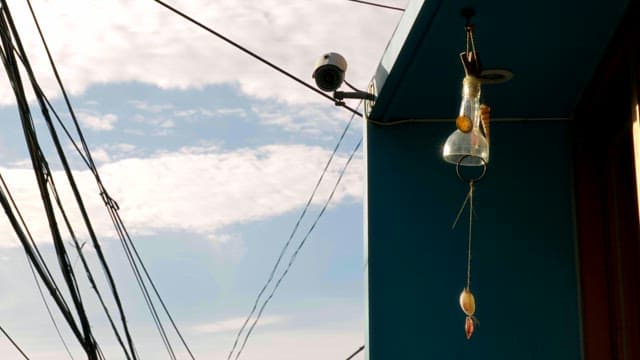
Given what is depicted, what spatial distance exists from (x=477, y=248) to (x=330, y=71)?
1010mm

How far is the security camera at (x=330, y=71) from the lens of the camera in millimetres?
4477

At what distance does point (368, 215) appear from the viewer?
14.8 feet

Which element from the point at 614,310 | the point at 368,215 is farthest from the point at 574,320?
the point at 368,215

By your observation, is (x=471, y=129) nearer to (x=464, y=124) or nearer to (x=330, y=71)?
(x=464, y=124)

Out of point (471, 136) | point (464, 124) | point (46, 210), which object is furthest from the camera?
point (471, 136)

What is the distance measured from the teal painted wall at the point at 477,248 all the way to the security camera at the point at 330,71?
301 mm

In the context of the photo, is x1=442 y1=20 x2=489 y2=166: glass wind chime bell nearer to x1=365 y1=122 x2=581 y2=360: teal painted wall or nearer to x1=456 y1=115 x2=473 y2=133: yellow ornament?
x1=456 y1=115 x2=473 y2=133: yellow ornament

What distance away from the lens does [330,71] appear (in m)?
4.48

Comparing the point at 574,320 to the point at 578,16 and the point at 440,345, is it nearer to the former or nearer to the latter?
the point at 440,345

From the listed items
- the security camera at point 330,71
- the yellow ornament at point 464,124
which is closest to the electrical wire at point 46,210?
the yellow ornament at point 464,124

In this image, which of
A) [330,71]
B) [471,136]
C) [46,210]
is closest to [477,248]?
[330,71]

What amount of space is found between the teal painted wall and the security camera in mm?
301

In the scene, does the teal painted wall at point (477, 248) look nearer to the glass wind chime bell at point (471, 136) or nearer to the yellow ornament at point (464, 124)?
the glass wind chime bell at point (471, 136)

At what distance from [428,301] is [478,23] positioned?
138cm
